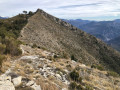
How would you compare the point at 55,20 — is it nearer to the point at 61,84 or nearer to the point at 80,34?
the point at 80,34

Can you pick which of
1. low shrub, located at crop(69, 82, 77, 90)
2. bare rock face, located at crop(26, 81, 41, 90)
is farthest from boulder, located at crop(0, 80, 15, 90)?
low shrub, located at crop(69, 82, 77, 90)

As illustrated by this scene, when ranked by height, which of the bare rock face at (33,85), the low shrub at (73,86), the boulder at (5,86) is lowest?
the low shrub at (73,86)

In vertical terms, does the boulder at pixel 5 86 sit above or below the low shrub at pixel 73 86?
above

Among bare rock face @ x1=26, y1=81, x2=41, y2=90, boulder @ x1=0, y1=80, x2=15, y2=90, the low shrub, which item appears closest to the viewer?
boulder @ x1=0, y1=80, x2=15, y2=90

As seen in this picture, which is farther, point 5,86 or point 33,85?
point 33,85

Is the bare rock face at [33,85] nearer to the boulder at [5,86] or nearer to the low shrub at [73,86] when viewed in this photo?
the boulder at [5,86]

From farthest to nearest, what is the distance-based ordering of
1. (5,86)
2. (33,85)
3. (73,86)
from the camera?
(73,86)
(33,85)
(5,86)

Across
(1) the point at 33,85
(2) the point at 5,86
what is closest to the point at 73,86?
(1) the point at 33,85

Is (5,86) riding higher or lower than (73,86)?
higher

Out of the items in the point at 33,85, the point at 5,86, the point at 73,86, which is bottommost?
the point at 73,86

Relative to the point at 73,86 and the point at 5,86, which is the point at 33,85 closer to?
the point at 5,86

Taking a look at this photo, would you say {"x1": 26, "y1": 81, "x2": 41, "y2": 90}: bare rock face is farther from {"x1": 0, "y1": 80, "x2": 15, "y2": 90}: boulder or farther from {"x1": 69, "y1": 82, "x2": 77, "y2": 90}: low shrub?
{"x1": 69, "y1": 82, "x2": 77, "y2": 90}: low shrub

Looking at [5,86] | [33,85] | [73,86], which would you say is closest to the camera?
[5,86]

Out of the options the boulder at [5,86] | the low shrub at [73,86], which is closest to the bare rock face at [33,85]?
the boulder at [5,86]
